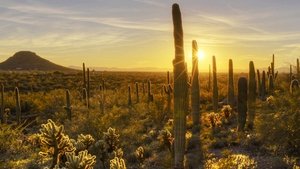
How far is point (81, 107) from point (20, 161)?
17722 millimetres

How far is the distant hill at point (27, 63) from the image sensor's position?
171 metres

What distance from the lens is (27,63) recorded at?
17450cm

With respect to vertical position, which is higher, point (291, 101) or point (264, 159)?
point (291, 101)

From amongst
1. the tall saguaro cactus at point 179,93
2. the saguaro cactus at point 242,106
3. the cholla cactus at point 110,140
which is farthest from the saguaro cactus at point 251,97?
the cholla cactus at point 110,140

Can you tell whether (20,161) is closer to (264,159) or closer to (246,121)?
(264,159)

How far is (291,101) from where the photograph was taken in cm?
1434

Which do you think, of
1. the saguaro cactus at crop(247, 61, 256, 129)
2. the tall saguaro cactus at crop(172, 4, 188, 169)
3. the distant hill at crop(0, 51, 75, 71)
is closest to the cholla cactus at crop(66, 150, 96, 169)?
the tall saguaro cactus at crop(172, 4, 188, 169)

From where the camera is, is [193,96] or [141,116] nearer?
[193,96]

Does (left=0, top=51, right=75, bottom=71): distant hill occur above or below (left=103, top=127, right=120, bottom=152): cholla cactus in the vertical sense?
above

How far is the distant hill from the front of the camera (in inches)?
6749

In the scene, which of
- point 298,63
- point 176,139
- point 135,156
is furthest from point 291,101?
point 298,63

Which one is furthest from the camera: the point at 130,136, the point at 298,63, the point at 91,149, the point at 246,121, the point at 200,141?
the point at 298,63

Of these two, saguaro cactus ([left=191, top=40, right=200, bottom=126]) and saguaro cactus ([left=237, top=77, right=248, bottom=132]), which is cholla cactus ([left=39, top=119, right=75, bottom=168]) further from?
saguaro cactus ([left=237, top=77, right=248, bottom=132])

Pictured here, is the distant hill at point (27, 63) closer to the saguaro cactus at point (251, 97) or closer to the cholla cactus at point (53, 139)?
the saguaro cactus at point (251, 97)
